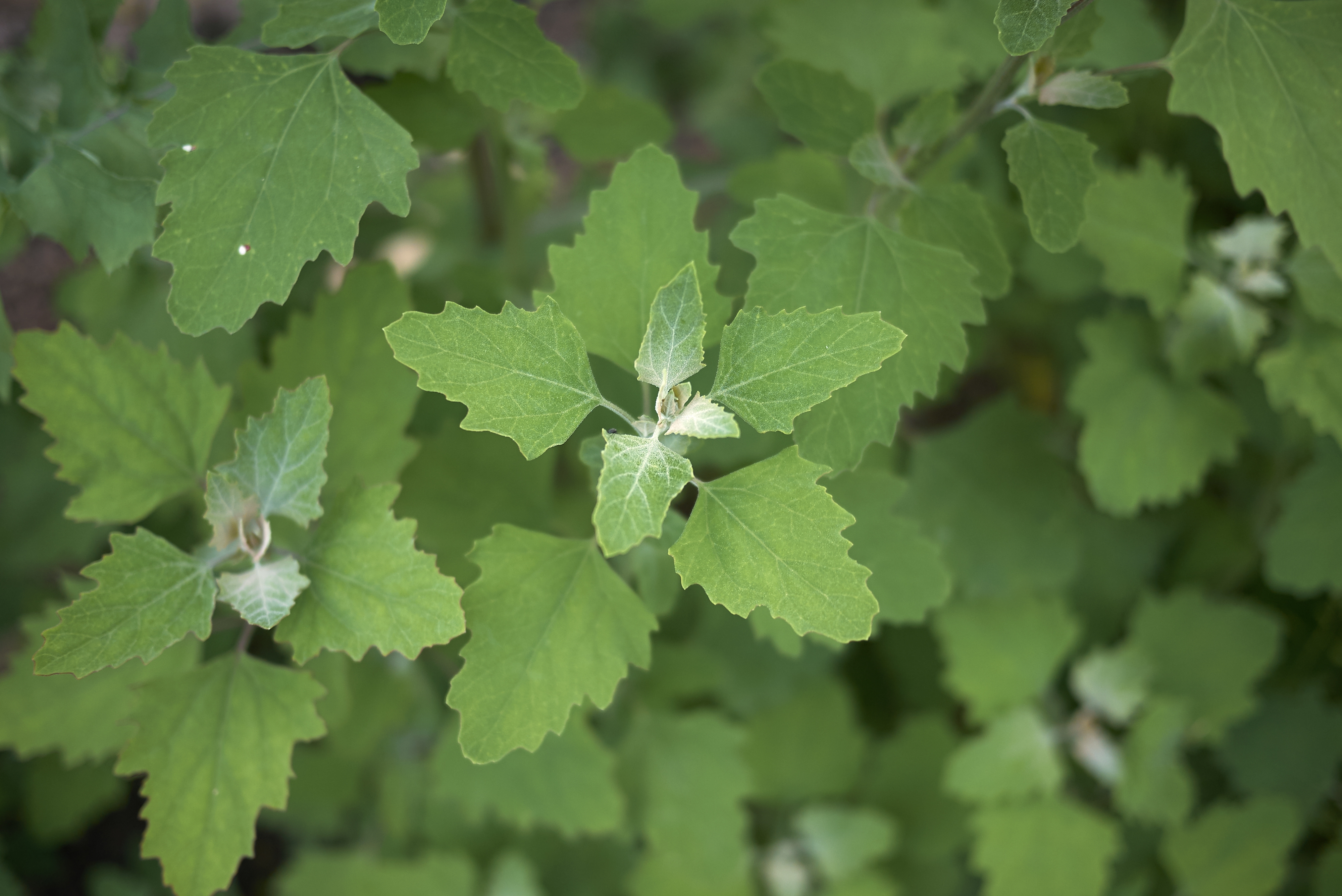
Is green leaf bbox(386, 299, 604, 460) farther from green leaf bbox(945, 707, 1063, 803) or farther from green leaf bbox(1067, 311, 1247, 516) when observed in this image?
green leaf bbox(945, 707, 1063, 803)

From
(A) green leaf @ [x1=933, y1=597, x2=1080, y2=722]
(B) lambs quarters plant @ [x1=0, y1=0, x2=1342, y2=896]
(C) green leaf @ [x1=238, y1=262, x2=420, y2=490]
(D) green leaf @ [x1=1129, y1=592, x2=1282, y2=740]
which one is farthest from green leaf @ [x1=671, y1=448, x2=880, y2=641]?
(D) green leaf @ [x1=1129, y1=592, x2=1282, y2=740]

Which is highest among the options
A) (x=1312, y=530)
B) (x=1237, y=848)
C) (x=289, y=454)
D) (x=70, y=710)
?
(x=289, y=454)

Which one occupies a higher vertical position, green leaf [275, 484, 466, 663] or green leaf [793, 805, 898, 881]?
green leaf [275, 484, 466, 663]

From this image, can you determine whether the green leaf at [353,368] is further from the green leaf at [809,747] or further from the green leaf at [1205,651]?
the green leaf at [1205,651]

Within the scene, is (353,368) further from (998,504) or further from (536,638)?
(998,504)

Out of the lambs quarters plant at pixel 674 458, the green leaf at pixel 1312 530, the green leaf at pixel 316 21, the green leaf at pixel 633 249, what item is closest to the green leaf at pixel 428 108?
the lambs quarters plant at pixel 674 458

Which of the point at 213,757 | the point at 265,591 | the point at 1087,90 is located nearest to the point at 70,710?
the point at 213,757
